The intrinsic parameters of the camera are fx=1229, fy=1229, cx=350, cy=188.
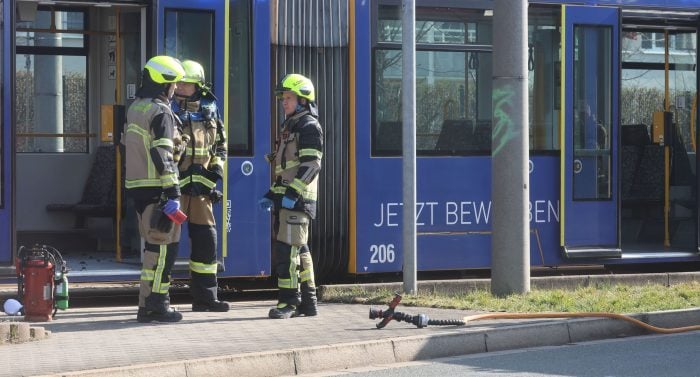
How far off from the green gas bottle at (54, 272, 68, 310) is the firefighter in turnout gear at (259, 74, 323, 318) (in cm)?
180

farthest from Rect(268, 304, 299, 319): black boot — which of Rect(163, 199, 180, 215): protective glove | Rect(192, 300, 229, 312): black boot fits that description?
Rect(163, 199, 180, 215): protective glove

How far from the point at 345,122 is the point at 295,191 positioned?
2545 millimetres

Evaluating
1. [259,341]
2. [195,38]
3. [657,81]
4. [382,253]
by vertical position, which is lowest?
[259,341]

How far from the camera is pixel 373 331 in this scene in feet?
32.1

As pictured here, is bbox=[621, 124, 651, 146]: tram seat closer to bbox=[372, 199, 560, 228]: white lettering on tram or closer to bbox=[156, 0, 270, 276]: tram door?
bbox=[372, 199, 560, 228]: white lettering on tram

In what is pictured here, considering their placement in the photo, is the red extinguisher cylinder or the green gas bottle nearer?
the red extinguisher cylinder

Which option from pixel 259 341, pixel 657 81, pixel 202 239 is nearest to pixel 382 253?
pixel 202 239

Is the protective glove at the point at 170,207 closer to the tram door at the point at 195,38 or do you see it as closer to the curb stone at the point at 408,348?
the curb stone at the point at 408,348

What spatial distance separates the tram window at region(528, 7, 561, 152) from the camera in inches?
539

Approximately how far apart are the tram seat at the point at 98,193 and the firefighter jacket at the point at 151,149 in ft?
13.4

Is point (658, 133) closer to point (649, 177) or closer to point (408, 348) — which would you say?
point (649, 177)

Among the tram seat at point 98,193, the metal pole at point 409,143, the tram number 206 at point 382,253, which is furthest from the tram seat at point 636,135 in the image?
the tram seat at point 98,193

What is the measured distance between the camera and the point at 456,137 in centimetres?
1338

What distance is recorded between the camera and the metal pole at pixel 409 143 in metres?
11.7
